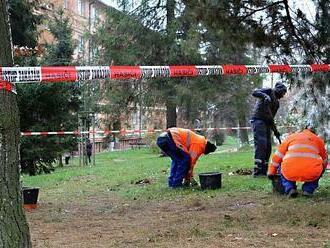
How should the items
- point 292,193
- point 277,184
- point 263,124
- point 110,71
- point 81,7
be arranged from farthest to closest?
point 81,7, point 263,124, point 277,184, point 292,193, point 110,71

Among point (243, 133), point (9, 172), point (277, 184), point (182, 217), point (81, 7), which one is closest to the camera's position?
point (9, 172)

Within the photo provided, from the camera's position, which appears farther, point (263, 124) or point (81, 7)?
point (81, 7)

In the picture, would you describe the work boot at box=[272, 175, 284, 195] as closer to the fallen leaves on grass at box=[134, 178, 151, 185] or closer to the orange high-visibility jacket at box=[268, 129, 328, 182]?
the orange high-visibility jacket at box=[268, 129, 328, 182]

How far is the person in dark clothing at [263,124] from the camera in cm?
1025

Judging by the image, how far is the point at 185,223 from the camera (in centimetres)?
607

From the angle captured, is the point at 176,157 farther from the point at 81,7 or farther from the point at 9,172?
the point at 81,7

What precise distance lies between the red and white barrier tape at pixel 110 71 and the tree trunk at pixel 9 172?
0.27m

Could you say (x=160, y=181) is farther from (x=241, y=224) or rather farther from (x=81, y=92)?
(x=81, y=92)

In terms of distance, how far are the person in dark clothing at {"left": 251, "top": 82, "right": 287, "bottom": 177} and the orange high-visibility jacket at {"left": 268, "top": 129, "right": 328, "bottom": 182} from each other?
8.56 feet

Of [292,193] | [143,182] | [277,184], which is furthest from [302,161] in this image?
[143,182]

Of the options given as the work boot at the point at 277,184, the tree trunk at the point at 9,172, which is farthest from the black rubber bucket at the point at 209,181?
the tree trunk at the point at 9,172

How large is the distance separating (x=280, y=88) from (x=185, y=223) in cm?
403

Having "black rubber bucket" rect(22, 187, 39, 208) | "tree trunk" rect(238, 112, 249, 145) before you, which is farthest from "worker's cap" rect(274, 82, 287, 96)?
"tree trunk" rect(238, 112, 249, 145)

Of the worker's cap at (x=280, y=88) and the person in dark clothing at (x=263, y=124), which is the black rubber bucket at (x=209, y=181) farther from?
the worker's cap at (x=280, y=88)
